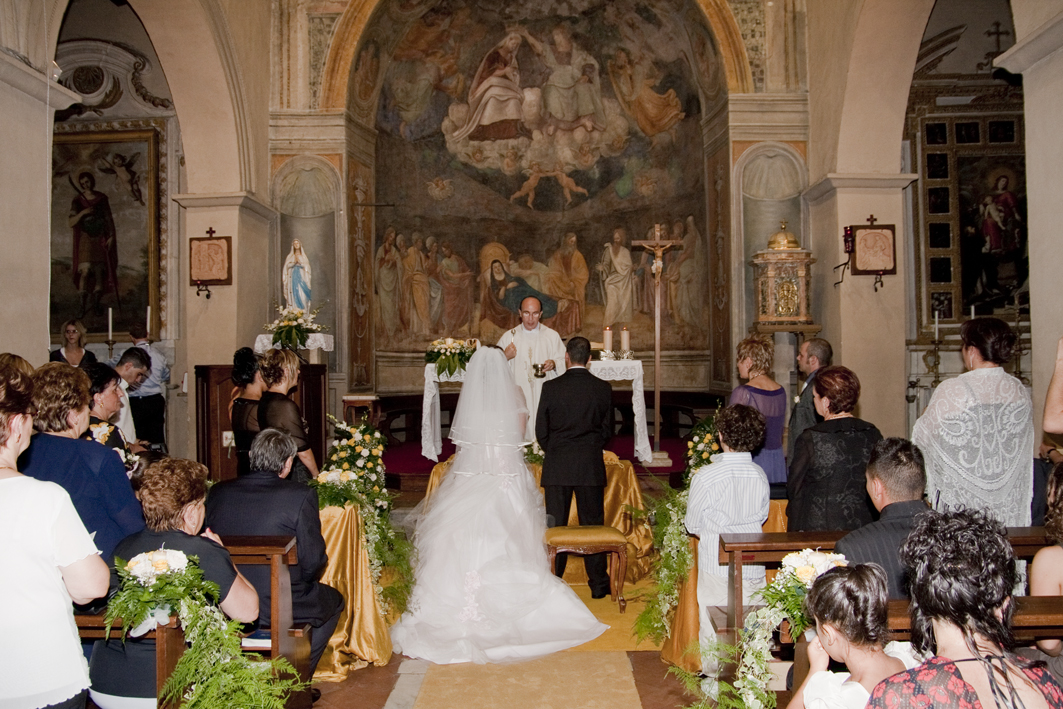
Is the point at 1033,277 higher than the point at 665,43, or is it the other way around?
the point at 665,43

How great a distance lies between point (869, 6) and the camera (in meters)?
8.62

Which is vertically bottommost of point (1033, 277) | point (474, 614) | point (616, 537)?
point (474, 614)

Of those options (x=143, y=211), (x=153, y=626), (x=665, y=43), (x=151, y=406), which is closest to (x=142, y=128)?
(x=143, y=211)

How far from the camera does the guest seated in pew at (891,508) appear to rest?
2811 mm

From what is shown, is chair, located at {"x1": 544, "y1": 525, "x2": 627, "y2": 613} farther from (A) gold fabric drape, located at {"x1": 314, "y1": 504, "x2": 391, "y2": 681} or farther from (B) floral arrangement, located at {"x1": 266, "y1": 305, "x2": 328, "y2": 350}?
(B) floral arrangement, located at {"x1": 266, "y1": 305, "x2": 328, "y2": 350}

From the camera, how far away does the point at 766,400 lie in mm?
5309

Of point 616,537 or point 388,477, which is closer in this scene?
point 616,537

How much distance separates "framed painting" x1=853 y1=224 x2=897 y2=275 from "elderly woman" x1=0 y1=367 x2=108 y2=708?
8406 millimetres

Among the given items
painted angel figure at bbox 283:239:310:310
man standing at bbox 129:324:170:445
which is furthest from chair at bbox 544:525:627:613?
man standing at bbox 129:324:170:445

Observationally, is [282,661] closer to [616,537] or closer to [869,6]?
[616,537]

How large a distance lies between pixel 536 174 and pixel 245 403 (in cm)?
952

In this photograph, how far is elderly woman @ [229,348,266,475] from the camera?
16.6 ft

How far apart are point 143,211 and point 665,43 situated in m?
7.67

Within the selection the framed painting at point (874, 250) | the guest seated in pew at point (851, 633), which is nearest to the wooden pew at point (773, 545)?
the guest seated in pew at point (851, 633)
